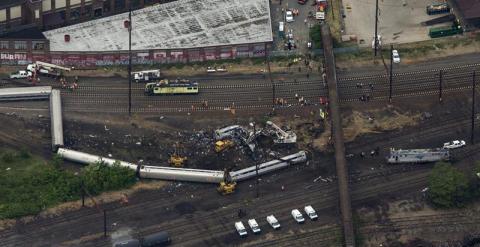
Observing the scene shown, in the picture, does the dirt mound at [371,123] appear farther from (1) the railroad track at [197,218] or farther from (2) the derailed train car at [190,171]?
(1) the railroad track at [197,218]

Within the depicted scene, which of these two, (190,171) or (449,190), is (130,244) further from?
(449,190)

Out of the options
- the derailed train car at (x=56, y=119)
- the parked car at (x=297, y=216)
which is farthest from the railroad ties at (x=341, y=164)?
the derailed train car at (x=56, y=119)

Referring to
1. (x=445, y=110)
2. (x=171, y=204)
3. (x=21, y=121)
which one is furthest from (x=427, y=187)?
(x=21, y=121)

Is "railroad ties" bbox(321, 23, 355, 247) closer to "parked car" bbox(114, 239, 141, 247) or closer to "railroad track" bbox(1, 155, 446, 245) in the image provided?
"railroad track" bbox(1, 155, 446, 245)

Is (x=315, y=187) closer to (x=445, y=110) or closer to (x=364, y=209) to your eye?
(x=364, y=209)

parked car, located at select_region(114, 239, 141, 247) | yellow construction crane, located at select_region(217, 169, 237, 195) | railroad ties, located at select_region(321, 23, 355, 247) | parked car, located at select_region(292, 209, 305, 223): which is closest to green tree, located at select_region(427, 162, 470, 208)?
railroad ties, located at select_region(321, 23, 355, 247)

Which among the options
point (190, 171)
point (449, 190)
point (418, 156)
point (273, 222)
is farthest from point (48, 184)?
point (449, 190)
